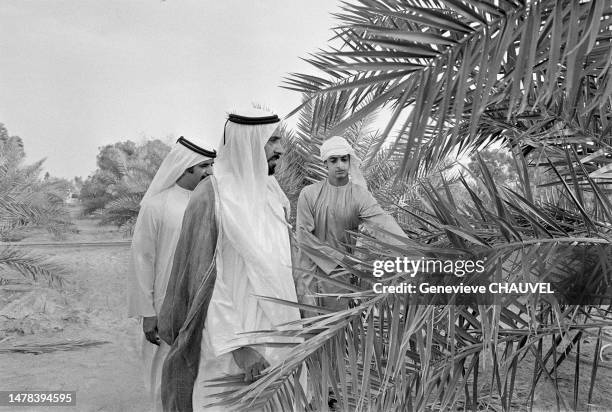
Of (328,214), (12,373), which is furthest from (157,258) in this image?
(12,373)

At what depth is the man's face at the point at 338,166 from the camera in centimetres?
385

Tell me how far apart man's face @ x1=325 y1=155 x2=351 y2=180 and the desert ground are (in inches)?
55.9

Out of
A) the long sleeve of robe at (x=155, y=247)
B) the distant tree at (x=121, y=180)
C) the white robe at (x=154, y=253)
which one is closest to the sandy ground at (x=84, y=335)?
the distant tree at (x=121, y=180)

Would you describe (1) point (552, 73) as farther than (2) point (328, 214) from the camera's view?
No

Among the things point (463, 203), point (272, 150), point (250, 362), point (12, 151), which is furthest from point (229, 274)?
point (12, 151)

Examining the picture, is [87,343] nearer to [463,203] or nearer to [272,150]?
[272,150]

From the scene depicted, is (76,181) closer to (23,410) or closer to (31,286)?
(31,286)

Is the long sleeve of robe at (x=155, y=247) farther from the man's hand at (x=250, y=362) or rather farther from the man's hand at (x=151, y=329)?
the man's hand at (x=250, y=362)

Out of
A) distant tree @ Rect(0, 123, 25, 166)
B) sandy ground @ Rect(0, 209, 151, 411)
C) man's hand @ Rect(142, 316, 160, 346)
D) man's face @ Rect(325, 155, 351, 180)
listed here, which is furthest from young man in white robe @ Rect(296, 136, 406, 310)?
distant tree @ Rect(0, 123, 25, 166)

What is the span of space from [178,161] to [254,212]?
1144mm

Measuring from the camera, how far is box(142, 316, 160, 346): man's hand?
3106 mm

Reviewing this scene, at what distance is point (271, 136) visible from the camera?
241 centimetres

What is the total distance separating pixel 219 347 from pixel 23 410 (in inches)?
108

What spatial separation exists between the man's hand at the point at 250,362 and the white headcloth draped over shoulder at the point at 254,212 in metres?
0.14
